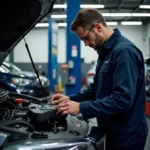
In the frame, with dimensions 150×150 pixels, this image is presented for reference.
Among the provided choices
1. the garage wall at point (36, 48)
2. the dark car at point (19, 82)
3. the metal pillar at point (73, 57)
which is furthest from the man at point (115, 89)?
the garage wall at point (36, 48)

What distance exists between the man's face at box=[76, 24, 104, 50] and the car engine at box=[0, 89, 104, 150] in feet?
1.64

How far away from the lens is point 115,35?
1693 mm

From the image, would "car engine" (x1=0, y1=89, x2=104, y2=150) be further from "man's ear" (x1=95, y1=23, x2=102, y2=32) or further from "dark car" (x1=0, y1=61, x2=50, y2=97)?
"dark car" (x1=0, y1=61, x2=50, y2=97)

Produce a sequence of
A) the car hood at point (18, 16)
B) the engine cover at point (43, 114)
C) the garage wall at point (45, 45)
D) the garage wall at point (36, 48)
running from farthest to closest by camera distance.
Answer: the garage wall at point (36, 48)
the garage wall at point (45, 45)
the car hood at point (18, 16)
the engine cover at point (43, 114)

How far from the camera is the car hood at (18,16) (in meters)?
1.64

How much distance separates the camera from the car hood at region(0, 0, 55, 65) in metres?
1.64

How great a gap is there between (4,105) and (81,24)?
37.8 inches

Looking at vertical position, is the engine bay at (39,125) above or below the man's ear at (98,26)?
below

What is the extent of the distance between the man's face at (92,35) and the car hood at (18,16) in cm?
28

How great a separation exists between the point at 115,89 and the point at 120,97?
0.06m

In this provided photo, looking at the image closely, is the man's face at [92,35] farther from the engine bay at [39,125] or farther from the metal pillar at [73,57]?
the metal pillar at [73,57]

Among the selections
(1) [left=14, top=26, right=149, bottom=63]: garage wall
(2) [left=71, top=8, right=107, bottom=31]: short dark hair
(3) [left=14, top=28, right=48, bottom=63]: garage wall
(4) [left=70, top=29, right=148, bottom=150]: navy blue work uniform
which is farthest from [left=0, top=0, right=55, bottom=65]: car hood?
(3) [left=14, top=28, right=48, bottom=63]: garage wall

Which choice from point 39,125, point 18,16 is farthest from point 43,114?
point 18,16

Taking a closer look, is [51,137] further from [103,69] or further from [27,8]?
A: [27,8]
